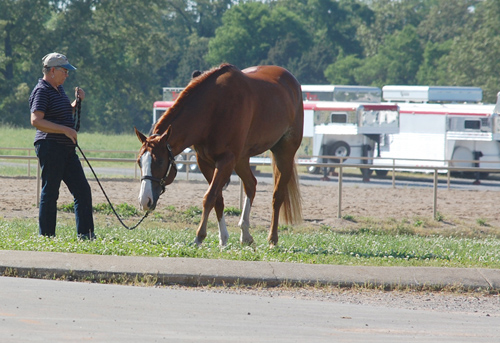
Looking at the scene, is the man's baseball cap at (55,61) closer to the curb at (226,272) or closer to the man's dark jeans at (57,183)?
the man's dark jeans at (57,183)

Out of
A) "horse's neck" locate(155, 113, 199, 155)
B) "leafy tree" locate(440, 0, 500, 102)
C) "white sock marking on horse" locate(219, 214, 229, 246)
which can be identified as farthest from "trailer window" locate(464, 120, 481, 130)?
"leafy tree" locate(440, 0, 500, 102)

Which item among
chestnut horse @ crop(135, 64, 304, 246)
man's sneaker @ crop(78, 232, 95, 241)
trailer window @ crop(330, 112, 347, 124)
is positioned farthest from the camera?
trailer window @ crop(330, 112, 347, 124)

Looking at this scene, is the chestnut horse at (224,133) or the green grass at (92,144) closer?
the chestnut horse at (224,133)

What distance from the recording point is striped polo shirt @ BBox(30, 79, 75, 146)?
870cm

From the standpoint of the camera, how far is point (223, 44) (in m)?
79.5

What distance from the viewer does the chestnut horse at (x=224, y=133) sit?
845cm

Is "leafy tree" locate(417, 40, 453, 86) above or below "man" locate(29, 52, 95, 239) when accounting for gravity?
above

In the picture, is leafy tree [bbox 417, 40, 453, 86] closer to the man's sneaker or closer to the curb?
the man's sneaker

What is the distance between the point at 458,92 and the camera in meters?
34.0

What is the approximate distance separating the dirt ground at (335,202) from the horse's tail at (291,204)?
15.6ft

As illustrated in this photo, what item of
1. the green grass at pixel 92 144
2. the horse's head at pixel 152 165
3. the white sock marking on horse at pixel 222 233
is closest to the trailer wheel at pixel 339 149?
the green grass at pixel 92 144

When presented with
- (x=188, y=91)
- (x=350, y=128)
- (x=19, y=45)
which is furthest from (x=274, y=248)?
(x=19, y=45)

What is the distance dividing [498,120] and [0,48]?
34795 millimetres

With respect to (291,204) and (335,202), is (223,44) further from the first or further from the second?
(291,204)
